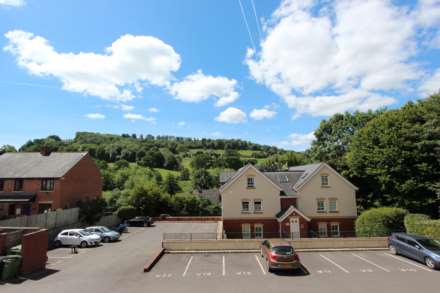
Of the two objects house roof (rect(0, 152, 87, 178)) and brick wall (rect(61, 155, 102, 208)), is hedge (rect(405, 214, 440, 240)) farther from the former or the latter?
house roof (rect(0, 152, 87, 178))

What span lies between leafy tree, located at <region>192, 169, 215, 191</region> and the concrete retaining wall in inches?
2544

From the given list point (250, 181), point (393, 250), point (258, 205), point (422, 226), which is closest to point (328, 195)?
point (258, 205)

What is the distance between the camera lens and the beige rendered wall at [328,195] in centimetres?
3466

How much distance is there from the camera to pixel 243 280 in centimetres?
1623

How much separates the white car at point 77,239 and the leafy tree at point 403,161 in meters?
30.7

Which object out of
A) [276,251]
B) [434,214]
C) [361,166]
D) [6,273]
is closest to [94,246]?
[6,273]

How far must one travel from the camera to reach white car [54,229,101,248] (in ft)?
88.7

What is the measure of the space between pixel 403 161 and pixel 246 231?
1926 cm

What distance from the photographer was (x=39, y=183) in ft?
121

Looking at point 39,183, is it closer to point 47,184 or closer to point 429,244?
point 47,184

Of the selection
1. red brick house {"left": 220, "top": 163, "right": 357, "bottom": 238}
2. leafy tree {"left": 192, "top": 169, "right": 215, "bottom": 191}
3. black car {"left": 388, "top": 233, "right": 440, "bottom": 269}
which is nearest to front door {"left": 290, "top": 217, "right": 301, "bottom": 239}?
red brick house {"left": 220, "top": 163, "right": 357, "bottom": 238}

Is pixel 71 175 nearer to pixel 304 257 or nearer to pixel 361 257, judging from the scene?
pixel 304 257

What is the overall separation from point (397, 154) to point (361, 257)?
18003 millimetres

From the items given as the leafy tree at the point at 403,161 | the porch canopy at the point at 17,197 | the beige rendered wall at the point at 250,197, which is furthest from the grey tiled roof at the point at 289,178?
the porch canopy at the point at 17,197
